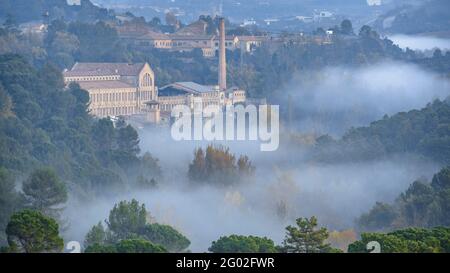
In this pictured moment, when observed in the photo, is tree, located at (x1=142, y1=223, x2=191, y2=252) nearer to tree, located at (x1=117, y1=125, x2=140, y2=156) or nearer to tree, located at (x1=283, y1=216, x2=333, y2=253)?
tree, located at (x1=283, y1=216, x2=333, y2=253)

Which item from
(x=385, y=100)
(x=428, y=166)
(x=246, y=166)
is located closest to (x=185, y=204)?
(x=246, y=166)

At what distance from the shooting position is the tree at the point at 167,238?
96.8 feet

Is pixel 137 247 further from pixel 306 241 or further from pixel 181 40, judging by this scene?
pixel 181 40

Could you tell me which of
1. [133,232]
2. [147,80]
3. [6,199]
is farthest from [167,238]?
[147,80]

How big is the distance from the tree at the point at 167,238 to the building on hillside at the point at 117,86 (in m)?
23.4

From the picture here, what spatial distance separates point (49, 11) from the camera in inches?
3280

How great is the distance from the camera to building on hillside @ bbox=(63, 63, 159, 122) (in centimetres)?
5612

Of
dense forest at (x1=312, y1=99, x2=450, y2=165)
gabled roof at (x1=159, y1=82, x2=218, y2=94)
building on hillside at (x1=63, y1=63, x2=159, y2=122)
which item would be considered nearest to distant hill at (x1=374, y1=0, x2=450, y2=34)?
gabled roof at (x1=159, y1=82, x2=218, y2=94)

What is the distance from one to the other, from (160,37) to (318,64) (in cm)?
635

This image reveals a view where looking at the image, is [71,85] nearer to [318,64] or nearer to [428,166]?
[428,166]

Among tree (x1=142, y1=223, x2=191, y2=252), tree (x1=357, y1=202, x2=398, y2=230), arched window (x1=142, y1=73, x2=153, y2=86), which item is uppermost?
tree (x1=142, y1=223, x2=191, y2=252)

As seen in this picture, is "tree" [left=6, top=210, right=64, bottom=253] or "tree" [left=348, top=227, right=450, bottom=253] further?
"tree" [left=6, top=210, right=64, bottom=253]

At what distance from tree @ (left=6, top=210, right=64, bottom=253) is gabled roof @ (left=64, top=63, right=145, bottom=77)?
1267 inches

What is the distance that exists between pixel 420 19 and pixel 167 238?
2582 inches
